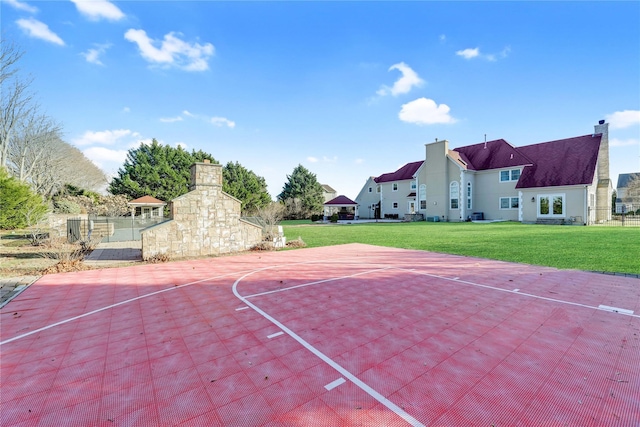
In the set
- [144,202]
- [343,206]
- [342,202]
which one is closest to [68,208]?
[144,202]

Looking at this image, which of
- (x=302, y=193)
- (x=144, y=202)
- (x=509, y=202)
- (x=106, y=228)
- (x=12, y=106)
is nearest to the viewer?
(x=106, y=228)

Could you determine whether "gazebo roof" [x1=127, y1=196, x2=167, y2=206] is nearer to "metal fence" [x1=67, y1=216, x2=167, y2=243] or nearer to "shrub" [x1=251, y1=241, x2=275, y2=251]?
"metal fence" [x1=67, y1=216, x2=167, y2=243]

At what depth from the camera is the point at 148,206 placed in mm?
31938

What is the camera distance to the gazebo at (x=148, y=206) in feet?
98.7

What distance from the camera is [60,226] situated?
61.8 feet

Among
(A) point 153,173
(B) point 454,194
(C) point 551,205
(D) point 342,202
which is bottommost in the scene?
(C) point 551,205

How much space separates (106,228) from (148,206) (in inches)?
602

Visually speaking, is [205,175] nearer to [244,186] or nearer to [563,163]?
[244,186]

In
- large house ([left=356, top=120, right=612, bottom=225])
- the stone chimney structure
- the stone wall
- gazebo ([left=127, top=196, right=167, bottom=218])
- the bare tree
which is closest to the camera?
the stone wall

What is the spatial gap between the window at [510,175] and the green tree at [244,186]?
104ft

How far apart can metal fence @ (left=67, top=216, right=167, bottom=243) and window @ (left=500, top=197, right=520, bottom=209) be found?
3300 centimetres

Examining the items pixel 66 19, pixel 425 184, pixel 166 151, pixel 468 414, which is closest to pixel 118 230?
pixel 66 19

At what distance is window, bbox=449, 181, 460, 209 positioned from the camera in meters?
31.8

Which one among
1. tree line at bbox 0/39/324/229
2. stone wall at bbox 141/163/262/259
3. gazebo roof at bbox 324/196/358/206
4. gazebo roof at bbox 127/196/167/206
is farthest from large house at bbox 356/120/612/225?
gazebo roof at bbox 127/196/167/206
